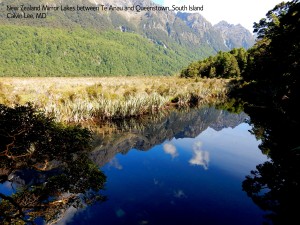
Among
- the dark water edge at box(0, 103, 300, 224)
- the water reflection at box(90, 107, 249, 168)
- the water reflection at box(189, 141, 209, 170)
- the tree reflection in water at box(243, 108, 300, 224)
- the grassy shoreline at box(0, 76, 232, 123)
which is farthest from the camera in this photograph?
the grassy shoreline at box(0, 76, 232, 123)

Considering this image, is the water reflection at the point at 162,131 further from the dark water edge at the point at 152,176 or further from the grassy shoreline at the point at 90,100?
the grassy shoreline at the point at 90,100

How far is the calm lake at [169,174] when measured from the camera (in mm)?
13086

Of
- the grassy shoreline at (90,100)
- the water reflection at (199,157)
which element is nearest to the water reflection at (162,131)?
the water reflection at (199,157)

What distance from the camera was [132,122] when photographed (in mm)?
30297

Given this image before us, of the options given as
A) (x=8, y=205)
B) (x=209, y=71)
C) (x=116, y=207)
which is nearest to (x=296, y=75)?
(x=116, y=207)

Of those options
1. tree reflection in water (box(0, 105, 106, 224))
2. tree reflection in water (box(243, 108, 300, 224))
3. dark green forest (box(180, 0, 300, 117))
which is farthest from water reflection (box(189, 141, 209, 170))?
tree reflection in water (box(0, 105, 106, 224))

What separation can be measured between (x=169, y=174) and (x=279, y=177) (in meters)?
6.64

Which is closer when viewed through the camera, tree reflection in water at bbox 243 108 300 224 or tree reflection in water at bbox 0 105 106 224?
tree reflection in water at bbox 0 105 106 224

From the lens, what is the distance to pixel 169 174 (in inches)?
733

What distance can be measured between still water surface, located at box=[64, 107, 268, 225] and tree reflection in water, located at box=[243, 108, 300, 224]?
1.91ft

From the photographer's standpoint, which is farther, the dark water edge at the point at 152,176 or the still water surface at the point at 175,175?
the still water surface at the point at 175,175

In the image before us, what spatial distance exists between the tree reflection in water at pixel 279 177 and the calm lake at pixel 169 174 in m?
0.56

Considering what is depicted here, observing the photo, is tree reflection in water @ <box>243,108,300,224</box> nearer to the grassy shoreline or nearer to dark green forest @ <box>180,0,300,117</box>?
dark green forest @ <box>180,0,300,117</box>

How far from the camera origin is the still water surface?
1314cm
